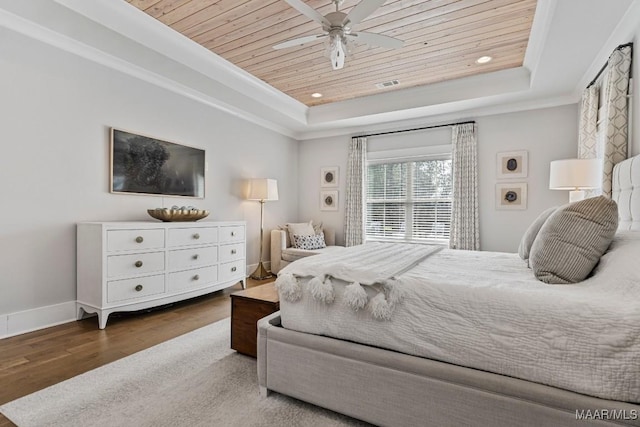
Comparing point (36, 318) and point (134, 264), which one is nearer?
point (36, 318)

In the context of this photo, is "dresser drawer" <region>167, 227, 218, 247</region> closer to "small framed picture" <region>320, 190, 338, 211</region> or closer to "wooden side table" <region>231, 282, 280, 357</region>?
"wooden side table" <region>231, 282, 280, 357</region>

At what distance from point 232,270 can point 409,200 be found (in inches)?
122

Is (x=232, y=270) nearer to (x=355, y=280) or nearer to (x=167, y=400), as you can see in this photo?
(x=167, y=400)

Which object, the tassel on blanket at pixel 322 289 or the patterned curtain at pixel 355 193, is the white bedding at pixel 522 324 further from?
the patterned curtain at pixel 355 193

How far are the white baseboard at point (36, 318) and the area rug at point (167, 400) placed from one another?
3.93 ft

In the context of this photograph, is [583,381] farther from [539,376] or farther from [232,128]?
[232,128]

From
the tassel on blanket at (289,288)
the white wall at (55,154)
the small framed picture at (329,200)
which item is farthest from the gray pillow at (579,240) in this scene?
the small framed picture at (329,200)

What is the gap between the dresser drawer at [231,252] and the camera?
12.6 feet

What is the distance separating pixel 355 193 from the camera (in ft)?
18.3

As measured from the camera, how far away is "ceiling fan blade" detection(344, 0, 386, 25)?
2.05 metres

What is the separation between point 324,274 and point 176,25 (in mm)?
2796

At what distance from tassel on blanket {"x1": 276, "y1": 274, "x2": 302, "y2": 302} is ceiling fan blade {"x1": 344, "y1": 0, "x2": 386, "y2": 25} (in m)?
1.82

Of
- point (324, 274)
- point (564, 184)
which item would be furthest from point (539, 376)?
point (564, 184)

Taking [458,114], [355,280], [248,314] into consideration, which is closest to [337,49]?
[355,280]
